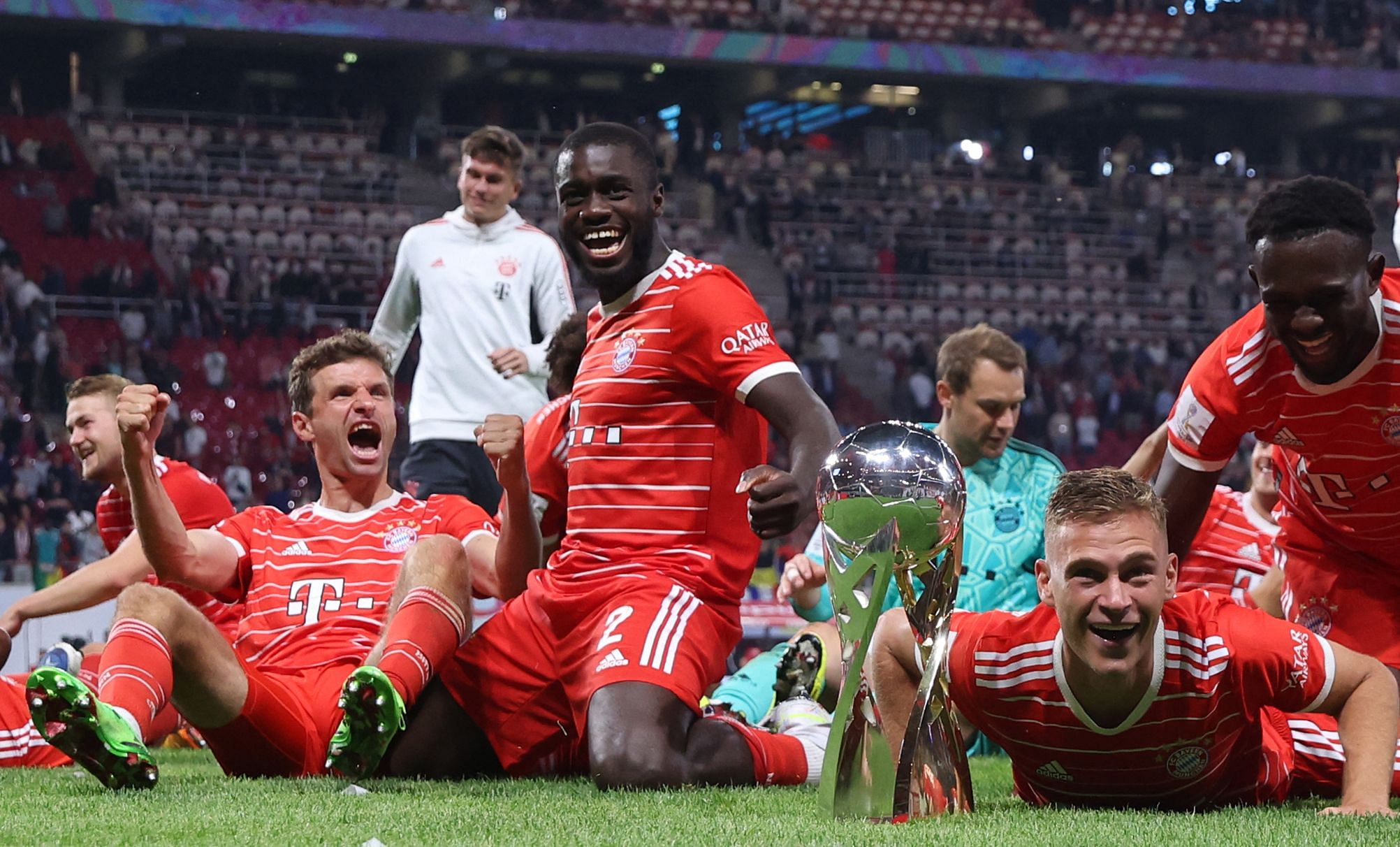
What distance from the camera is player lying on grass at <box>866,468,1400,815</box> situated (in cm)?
316

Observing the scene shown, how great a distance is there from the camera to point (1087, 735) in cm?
337

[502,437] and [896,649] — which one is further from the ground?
[502,437]

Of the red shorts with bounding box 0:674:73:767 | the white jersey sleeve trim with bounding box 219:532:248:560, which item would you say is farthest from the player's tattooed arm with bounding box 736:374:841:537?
the red shorts with bounding box 0:674:73:767

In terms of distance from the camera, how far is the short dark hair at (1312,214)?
3.46 m

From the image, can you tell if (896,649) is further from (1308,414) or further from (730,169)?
(730,169)

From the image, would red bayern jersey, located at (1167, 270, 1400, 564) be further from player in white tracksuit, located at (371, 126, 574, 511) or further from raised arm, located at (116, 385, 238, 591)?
player in white tracksuit, located at (371, 126, 574, 511)

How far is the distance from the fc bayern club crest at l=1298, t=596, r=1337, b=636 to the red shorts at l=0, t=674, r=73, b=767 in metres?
3.56

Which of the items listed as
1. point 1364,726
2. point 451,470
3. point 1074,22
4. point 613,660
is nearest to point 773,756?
point 613,660

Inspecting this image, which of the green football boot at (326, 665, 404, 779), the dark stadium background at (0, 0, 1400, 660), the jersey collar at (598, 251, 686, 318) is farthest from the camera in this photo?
the dark stadium background at (0, 0, 1400, 660)

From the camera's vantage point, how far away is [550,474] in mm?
4672

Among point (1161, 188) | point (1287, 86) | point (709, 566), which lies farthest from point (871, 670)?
point (1287, 86)

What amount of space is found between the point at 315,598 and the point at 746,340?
1.42 metres

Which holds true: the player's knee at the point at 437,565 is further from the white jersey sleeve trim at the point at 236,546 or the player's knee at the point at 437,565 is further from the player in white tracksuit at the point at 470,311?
the player in white tracksuit at the point at 470,311

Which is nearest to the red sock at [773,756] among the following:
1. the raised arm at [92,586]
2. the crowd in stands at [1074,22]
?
the raised arm at [92,586]
